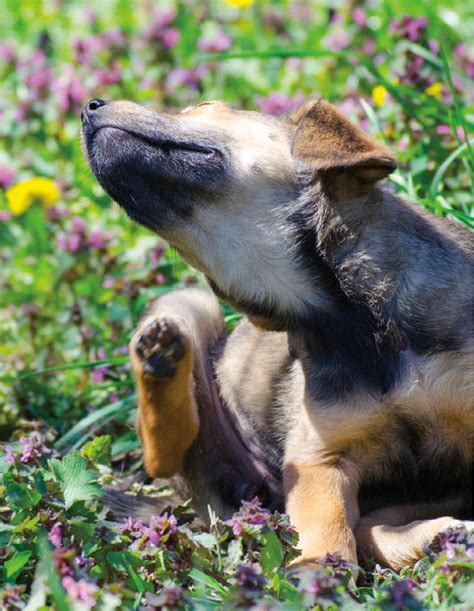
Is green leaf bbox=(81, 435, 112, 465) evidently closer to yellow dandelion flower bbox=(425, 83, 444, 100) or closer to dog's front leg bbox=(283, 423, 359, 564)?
dog's front leg bbox=(283, 423, 359, 564)

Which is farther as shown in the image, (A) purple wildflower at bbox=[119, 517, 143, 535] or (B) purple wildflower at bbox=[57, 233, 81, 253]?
(B) purple wildflower at bbox=[57, 233, 81, 253]

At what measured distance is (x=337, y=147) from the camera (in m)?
3.78

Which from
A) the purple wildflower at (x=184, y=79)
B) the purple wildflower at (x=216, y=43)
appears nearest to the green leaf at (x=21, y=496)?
the purple wildflower at (x=184, y=79)

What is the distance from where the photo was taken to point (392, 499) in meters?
4.37

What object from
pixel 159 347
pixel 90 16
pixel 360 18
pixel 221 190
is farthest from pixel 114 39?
pixel 159 347

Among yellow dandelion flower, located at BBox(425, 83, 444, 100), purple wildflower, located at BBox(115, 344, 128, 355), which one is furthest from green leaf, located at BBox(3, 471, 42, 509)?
yellow dandelion flower, located at BBox(425, 83, 444, 100)

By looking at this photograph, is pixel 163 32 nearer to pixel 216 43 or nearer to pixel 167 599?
pixel 216 43

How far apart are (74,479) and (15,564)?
0.35 metres

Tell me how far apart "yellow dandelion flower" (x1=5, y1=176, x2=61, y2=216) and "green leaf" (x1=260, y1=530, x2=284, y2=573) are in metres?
3.72

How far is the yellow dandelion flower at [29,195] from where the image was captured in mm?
6406

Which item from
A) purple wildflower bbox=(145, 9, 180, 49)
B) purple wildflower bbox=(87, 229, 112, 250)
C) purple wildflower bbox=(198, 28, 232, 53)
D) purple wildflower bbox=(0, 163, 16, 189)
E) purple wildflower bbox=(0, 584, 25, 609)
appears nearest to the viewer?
purple wildflower bbox=(0, 584, 25, 609)

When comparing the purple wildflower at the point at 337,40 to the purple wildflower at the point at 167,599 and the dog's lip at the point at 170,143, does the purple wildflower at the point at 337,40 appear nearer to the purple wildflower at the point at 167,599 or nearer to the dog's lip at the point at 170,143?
the dog's lip at the point at 170,143

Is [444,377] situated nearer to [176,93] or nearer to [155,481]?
[155,481]

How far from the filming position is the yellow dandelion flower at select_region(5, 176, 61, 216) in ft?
21.0
